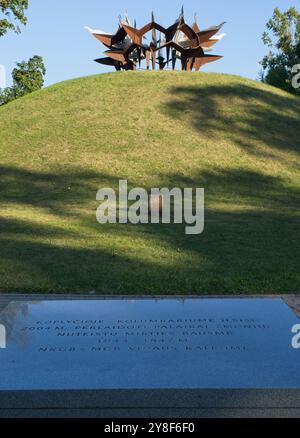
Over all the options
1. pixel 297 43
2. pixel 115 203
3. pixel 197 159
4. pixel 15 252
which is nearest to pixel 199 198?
pixel 115 203

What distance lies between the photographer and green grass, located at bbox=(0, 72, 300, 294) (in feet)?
26.0

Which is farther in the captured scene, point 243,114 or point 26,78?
point 26,78

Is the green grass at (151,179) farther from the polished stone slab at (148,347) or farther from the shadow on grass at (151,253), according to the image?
the polished stone slab at (148,347)

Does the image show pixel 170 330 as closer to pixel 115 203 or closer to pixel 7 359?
pixel 7 359

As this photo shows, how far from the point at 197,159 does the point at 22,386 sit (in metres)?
17.6

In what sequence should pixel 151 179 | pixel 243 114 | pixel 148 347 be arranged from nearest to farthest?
pixel 148 347 < pixel 151 179 < pixel 243 114

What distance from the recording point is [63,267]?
8.14 meters

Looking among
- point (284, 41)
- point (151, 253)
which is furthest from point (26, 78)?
point (151, 253)

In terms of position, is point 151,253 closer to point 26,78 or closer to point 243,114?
point 243,114

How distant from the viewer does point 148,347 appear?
373 cm

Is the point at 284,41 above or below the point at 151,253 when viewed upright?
above

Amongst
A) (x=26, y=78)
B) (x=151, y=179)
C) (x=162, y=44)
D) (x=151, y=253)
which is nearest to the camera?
(x=151, y=253)

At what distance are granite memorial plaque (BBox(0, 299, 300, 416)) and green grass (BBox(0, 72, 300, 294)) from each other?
2.49 m

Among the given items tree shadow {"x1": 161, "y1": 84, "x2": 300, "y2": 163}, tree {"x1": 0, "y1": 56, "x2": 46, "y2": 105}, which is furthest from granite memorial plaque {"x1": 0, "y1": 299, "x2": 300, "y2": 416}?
tree {"x1": 0, "y1": 56, "x2": 46, "y2": 105}
